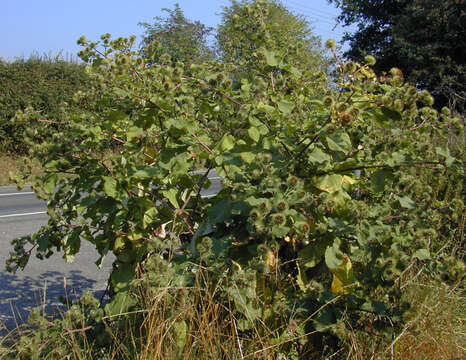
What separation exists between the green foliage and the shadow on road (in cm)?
1094

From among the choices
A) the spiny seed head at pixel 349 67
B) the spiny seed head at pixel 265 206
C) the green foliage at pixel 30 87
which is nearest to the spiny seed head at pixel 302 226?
the spiny seed head at pixel 265 206

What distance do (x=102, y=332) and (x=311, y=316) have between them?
3.43 ft

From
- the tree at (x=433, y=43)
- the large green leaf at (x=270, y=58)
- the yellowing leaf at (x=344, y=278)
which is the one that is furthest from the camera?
the tree at (x=433, y=43)

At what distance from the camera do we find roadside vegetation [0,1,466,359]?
7.14 ft

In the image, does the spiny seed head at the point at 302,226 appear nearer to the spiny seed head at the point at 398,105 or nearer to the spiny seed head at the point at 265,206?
the spiny seed head at the point at 265,206

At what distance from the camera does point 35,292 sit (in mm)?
4156

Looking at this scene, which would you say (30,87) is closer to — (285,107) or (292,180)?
(285,107)

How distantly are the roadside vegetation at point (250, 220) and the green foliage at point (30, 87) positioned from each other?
13.0m

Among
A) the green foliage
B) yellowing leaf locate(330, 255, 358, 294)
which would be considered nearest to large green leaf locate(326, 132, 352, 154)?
yellowing leaf locate(330, 255, 358, 294)

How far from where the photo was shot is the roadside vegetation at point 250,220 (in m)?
2.18

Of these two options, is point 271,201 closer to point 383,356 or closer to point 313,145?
point 313,145

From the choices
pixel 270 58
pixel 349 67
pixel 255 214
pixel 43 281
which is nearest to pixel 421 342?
pixel 255 214

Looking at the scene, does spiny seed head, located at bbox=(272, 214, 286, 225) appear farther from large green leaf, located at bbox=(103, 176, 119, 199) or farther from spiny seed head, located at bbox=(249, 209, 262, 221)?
large green leaf, located at bbox=(103, 176, 119, 199)

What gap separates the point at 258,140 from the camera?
233cm
